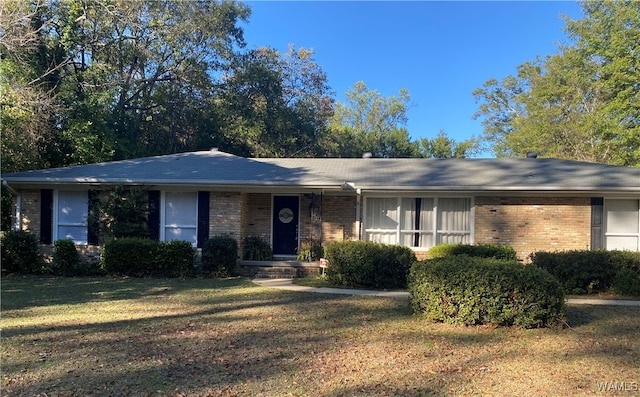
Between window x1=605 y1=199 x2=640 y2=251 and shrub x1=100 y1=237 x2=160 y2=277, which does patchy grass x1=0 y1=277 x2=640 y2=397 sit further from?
window x1=605 y1=199 x2=640 y2=251

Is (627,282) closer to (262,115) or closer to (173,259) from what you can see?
(173,259)

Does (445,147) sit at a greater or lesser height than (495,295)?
greater

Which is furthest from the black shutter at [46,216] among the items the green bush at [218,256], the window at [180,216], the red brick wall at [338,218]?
the red brick wall at [338,218]

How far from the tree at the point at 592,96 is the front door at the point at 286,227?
56.6 feet

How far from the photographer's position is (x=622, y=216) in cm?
1192

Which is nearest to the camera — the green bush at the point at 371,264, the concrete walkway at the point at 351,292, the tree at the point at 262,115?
the concrete walkway at the point at 351,292

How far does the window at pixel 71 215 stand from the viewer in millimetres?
12648

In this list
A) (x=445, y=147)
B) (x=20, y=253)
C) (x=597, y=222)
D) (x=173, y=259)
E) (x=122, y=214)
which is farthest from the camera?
(x=445, y=147)

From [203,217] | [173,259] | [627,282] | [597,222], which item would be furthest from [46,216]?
[597,222]

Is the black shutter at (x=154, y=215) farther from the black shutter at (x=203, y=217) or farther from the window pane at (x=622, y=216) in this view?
the window pane at (x=622, y=216)

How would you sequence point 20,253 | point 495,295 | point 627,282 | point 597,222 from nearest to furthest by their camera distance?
1. point 495,295
2. point 627,282
3. point 20,253
4. point 597,222

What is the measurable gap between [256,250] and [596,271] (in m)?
8.79

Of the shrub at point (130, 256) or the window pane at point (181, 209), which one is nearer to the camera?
the shrub at point (130, 256)

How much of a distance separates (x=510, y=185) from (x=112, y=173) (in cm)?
1193
